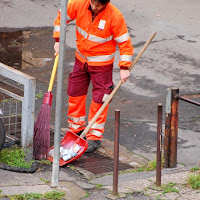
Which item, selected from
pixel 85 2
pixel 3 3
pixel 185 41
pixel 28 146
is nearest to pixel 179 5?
pixel 185 41

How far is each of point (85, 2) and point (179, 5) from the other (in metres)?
7.33

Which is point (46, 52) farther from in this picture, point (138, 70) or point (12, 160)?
point (12, 160)

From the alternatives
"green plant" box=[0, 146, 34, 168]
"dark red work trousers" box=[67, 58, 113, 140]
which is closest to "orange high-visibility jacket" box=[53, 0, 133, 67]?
"dark red work trousers" box=[67, 58, 113, 140]

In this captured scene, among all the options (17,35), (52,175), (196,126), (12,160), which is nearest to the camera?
(52,175)

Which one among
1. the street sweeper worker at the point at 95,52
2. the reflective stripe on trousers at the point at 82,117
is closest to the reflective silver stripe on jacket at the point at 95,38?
the street sweeper worker at the point at 95,52

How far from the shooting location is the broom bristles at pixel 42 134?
6285mm

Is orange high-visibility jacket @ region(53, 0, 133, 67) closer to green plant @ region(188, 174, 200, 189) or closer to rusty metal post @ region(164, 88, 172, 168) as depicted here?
rusty metal post @ region(164, 88, 172, 168)

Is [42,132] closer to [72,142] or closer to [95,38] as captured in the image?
[72,142]

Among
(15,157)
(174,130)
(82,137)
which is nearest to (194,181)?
(174,130)

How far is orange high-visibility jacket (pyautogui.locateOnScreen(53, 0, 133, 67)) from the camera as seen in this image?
21.2ft

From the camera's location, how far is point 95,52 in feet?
21.8

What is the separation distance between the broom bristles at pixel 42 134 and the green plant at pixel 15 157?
0.25 meters

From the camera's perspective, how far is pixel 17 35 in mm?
11289

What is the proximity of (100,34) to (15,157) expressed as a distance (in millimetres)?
1634
